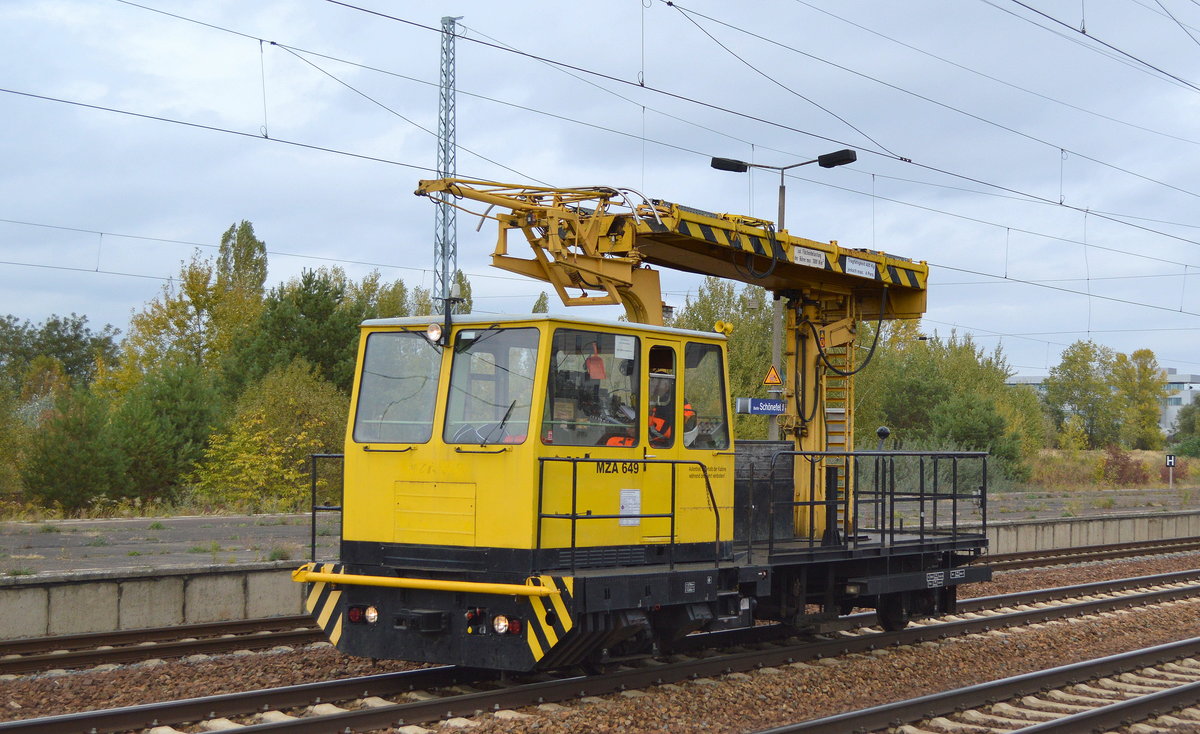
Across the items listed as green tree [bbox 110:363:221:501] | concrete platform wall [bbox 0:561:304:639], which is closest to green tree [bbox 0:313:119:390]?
green tree [bbox 110:363:221:501]

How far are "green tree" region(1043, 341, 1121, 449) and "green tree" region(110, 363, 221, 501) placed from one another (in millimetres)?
66733

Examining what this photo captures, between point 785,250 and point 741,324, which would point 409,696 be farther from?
point 741,324

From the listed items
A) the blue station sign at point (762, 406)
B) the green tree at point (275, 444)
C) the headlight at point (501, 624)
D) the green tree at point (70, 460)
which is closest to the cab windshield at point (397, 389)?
the headlight at point (501, 624)

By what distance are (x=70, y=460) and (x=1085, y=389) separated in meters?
73.8

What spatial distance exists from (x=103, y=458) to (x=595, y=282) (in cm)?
2318

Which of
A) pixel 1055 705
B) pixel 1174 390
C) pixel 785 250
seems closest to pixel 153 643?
pixel 785 250

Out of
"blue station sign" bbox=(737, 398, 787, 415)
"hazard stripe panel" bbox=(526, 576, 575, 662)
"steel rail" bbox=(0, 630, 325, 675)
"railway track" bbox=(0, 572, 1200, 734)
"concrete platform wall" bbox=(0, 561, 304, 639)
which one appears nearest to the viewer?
"railway track" bbox=(0, 572, 1200, 734)

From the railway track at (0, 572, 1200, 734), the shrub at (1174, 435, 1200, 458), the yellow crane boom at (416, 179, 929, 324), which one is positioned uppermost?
the yellow crane boom at (416, 179, 929, 324)

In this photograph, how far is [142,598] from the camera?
35.6 ft

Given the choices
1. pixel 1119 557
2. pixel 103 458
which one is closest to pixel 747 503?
pixel 1119 557

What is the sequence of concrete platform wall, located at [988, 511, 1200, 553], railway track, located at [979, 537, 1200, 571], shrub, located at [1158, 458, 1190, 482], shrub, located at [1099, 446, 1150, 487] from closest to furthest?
railway track, located at [979, 537, 1200, 571] < concrete platform wall, located at [988, 511, 1200, 553] < shrub, located at [1099, 446, 1150, 487] < shrub, located at [1158, 458, 1190, 482]

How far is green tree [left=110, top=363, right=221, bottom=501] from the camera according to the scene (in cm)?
2995

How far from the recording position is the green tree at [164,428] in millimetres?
29953

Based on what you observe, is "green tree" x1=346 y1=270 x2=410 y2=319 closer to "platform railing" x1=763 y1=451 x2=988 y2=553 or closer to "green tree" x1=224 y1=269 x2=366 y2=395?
"green tree" x1=224 y1=269 x2=366 y2=395
